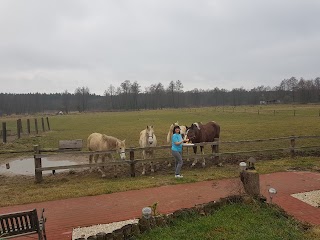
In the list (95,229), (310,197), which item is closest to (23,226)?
(95,229)

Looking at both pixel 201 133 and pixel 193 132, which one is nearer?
pixel 193 132

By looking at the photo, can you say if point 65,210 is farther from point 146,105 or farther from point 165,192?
point 146,105

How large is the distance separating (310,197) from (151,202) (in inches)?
170

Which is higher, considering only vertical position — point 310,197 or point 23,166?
point 310,197

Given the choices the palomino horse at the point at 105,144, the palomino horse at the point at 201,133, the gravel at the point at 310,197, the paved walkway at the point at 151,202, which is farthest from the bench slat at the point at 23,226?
the palomino horse at the point at 201,133

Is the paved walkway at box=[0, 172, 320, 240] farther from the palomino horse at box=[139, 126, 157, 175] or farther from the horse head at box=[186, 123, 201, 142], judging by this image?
the horse head at box=[186, 123, 201, 142]

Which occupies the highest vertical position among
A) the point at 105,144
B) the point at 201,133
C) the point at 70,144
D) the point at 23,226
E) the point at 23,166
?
the point at 201,133

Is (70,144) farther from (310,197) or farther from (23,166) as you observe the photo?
(310,197)

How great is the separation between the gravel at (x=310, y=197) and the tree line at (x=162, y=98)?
99.0 m

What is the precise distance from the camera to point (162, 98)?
376 ft

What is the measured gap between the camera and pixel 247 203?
21.7 feet

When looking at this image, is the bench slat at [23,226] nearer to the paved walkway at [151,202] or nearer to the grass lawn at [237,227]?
the paved walkway at [151,202]

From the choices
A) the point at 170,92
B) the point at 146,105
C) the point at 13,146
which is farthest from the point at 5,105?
the point at 13,146

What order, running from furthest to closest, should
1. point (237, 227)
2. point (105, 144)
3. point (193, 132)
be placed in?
1. point (193, 132)
2. point (105, 144)
3. point (237, 227)
